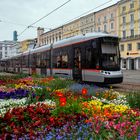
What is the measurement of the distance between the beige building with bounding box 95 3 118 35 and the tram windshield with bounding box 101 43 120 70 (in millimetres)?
55150

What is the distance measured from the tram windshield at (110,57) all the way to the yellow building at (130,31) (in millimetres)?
48307

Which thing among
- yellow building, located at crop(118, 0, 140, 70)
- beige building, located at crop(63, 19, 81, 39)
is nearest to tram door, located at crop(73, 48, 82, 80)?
yellow building, located at crop(118, 0, 140, 70)

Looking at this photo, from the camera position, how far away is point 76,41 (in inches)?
858

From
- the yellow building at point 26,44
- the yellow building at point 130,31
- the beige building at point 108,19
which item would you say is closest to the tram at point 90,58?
the yellow building at point 130,31

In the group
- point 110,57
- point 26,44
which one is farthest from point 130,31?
point 26,44

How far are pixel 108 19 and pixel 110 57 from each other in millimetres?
60093

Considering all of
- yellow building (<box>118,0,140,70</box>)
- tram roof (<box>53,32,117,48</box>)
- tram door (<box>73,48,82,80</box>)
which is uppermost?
yellow building (<box>118,0,140,70</box>)

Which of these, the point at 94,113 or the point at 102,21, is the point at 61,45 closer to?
the point at 94,113

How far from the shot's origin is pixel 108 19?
78.4 metres

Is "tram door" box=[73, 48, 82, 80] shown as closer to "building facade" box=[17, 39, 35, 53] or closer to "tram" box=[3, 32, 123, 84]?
"tram" box=[3, 32, 123, 84]

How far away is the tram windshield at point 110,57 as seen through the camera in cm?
1923

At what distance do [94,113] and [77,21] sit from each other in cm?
8497

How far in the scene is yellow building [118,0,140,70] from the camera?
6850 cm

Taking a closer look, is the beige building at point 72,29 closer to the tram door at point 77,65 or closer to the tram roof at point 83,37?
the tram roof at point 83,37
